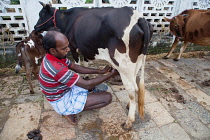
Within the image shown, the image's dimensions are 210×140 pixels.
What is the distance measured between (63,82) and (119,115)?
1.28 m

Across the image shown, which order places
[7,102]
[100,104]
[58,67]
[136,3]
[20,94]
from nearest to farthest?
[58,67] < [100,104] < [7,102] < [20,94] < [136,3]

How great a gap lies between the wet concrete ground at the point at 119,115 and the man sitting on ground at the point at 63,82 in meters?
0.29

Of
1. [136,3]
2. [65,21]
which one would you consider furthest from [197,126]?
[136,3]

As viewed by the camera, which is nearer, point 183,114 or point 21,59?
point 183,114

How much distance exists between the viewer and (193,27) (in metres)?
4.36

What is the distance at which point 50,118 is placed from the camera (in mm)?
2684

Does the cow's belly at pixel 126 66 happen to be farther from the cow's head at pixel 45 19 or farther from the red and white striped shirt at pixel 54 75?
the cow's head at pixel 45 19

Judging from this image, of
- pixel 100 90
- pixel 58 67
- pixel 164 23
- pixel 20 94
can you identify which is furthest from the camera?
pixel 164 23

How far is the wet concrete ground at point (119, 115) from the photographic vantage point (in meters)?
2.38

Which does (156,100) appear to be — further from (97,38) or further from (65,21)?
(65,21)

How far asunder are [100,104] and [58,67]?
3.34ft

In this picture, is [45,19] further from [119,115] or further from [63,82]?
[119,115]

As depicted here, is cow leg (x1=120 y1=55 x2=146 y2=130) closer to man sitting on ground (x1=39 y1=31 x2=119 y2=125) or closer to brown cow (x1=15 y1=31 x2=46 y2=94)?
man sitting on ground (x1=39 y1=31 x2=119 y2=125)

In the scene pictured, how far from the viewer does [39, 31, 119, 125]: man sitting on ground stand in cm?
193
